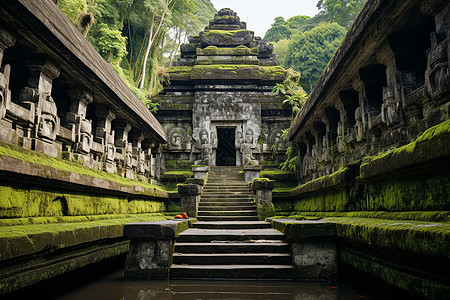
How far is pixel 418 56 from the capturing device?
4316 mm

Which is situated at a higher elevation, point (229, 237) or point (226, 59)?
point (226, 59)

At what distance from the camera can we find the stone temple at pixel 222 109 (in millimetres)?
14273

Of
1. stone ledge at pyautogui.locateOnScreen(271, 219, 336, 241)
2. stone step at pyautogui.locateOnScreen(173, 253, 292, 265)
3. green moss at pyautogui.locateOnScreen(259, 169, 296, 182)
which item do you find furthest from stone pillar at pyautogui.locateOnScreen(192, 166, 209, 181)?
stone ledge at pyautogui.locateOnScreen(271, 219, 336, 241)

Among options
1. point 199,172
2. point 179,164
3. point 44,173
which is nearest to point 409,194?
point 44,173

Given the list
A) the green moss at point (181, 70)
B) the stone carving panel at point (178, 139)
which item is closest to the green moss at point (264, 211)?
the stone carving panel at point (178, 139)

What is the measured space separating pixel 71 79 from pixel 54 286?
335 centimetres

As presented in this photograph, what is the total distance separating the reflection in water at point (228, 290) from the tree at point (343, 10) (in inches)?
1275

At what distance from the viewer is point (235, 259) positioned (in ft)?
14.2

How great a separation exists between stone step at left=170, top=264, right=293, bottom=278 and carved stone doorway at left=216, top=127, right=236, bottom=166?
645 inches

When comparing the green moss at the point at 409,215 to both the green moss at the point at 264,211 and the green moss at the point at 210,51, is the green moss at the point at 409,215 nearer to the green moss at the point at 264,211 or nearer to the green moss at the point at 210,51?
the green moss at the point at 264,211

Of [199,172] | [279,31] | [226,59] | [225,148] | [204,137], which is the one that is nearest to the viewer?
[199,172]

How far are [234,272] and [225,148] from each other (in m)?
16.7

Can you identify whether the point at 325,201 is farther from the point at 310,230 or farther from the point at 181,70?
the point at 181,70

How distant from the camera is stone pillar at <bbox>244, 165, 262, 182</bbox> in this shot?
37.5 ft
